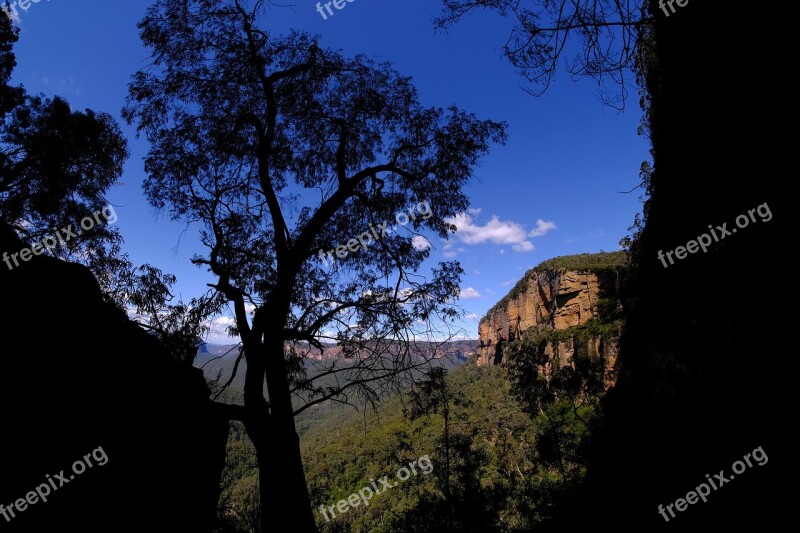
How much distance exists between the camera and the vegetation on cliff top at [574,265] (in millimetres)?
60656

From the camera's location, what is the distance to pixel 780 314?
222 cm

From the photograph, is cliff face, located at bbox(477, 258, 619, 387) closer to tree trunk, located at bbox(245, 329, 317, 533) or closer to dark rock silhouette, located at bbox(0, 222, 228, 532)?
tree trunk, located at bbox(245, 329, 317, 533)

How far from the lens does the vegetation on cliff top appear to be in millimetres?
60656

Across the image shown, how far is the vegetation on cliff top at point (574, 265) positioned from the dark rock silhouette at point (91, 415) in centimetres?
5581

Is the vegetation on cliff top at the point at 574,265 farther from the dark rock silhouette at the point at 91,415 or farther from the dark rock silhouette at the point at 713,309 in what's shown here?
the dark rock silhouette at the point at 91,415

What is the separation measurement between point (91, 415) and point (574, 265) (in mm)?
70630

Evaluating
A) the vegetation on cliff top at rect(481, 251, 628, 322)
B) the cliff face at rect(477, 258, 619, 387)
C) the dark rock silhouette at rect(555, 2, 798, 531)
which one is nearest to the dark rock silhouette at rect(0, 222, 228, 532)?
the dark rock silhouette at rect(555, 2, 798, 531)

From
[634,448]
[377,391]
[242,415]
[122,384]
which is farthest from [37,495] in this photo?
[634,448]

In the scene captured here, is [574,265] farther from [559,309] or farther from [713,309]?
[713,309]

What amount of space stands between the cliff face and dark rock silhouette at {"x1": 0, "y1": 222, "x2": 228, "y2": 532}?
36.5m

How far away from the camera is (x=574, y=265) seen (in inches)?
2564

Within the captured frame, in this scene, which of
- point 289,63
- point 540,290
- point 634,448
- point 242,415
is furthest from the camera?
point 540,290

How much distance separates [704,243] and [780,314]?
3.44 ft

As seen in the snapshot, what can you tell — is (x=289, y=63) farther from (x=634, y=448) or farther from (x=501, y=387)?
(x=501, y=387)
